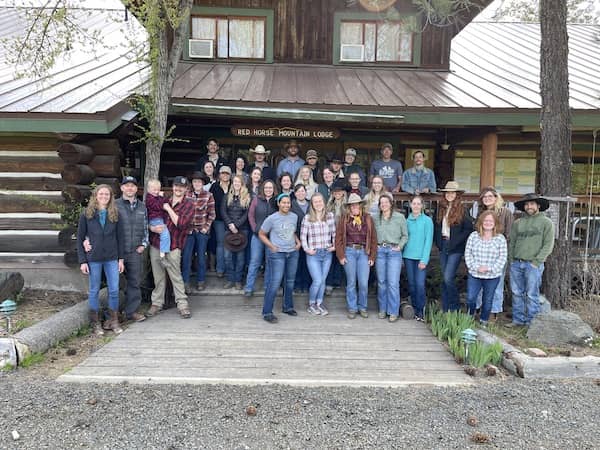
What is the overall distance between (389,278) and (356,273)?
459 millimetres

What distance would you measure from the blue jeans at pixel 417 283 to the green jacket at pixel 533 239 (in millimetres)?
1254

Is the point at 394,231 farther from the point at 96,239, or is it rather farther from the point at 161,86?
the point at 161,86

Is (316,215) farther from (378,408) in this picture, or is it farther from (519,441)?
(519,441)

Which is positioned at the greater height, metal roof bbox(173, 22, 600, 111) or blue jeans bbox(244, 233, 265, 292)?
metal roof bbox(173, 22, 600, 111)

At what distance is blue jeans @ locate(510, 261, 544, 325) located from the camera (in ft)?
18.6

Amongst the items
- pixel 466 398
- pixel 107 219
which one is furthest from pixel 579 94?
pixel 107 219

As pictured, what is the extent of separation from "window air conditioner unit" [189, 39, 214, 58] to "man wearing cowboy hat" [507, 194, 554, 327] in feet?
25.4

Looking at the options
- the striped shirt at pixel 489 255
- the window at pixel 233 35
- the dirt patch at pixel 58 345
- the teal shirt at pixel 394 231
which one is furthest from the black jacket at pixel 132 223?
the window at pixel 233 35

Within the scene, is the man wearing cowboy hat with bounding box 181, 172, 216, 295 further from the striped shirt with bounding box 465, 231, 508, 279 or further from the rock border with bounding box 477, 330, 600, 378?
the rock border with bounding box 477, 330, 600, 378

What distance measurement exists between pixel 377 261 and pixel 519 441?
3011 millimetres

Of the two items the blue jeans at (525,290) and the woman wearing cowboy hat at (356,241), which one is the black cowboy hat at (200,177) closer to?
the woman wearing cowboy hat at (356,241)

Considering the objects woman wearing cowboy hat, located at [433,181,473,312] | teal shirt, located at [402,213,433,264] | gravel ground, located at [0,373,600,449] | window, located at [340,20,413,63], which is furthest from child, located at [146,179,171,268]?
window, located at [340,20,413,63]

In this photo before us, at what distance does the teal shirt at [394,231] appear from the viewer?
5902mm

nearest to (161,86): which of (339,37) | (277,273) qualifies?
(277,273)
